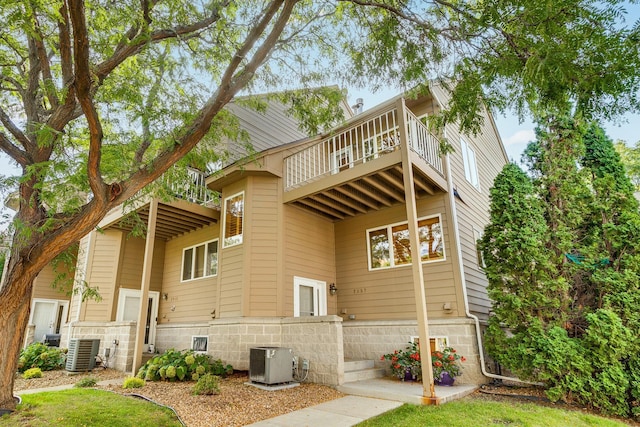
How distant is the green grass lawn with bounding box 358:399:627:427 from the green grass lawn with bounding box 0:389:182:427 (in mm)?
2716

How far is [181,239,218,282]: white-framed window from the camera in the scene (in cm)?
1052

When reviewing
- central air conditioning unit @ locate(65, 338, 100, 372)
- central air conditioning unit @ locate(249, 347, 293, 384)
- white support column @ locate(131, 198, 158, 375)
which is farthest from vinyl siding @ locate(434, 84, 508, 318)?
central air conditioning unit @ locate(65, 338, 100, 372)

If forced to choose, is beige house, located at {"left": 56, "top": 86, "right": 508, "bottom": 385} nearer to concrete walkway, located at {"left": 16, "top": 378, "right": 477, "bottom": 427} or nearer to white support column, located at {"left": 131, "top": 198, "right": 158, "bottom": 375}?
white support column, located at {"left": 131, "top": 198, "right": 158, "bottom": 375}

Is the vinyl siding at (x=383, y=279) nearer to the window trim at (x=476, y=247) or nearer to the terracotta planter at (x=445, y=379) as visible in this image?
the terracotta planter at (x=445, y=379)

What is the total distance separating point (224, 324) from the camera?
8.38 meters

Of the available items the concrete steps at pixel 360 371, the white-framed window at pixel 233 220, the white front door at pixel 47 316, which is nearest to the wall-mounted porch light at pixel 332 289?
the concrete steps at pixel 360 371

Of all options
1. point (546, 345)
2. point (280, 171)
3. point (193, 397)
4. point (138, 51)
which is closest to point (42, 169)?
point (138, 51)

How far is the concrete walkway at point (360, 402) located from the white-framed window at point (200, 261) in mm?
4157

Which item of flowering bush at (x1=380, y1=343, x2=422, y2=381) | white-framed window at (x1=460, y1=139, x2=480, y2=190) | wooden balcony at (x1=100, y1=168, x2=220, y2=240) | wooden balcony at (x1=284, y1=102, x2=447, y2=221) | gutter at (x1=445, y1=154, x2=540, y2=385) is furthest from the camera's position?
white-framed window at (x1=460, y1=139, x2=480, y2=190)

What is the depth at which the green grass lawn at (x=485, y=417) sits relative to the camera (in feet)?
15.0

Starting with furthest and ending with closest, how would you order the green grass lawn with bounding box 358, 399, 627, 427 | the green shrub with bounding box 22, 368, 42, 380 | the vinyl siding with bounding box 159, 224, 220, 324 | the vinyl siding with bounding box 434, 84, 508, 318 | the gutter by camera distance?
the vinyl siding with bounding box 159, 224, 220, 324, the vinyl siding with bounding box 434, 84, 508, 318, the green shrub with bounding box 22, 368, 42, 380, the gutter, the green grass lawn with bounding box 358, 399, 627, 427

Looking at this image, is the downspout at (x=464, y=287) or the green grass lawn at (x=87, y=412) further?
the downspout at (x=464, y=287)

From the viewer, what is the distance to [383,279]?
889cm

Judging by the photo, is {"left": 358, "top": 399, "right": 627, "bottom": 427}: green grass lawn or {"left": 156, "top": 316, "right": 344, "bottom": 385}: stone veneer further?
{"left": 156, "top": 316, "right": 344, "bottom": 385}: stone veneer
